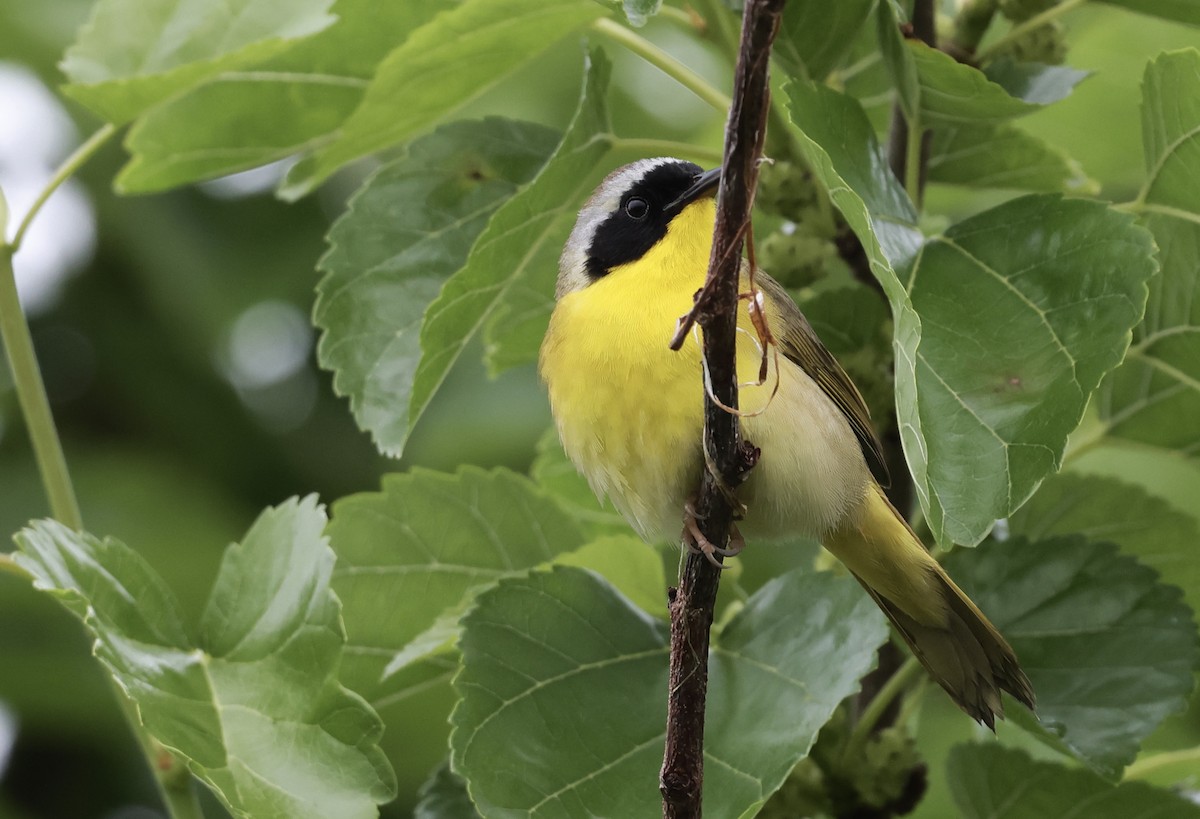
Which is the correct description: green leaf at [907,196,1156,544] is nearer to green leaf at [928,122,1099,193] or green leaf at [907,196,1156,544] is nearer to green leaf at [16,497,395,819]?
green leaf at [928,122,1099,193]

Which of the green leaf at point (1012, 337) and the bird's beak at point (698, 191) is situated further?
the bird's beak at point (698, 191)

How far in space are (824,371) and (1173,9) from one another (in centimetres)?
80

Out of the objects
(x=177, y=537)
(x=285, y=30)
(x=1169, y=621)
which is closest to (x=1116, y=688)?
(x=1169, y=621)

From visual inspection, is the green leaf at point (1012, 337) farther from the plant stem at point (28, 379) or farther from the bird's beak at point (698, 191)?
the plant stem at point (28, 379)

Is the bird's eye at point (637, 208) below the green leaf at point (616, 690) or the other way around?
the other way around

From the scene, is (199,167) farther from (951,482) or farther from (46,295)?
(46,295)

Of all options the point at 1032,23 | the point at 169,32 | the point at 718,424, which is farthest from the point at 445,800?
the point at 1032,23

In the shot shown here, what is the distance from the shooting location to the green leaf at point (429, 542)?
252 centimetres

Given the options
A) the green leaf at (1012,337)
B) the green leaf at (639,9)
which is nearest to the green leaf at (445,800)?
the green leaf at (1012,337)

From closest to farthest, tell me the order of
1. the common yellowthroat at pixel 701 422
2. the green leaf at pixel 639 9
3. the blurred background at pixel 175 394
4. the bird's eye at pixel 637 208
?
the green leaf at pixel 639 9, the common yellowthroat at pixel 701 422, the bird's eye at pixel 637 208, the blurred background at pixel 175 394

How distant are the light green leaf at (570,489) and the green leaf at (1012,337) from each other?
3.47 ft

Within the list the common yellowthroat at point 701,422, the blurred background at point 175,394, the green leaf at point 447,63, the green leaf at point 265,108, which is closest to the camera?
the green leaf at point 447,63

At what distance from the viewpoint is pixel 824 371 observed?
99.3 inches

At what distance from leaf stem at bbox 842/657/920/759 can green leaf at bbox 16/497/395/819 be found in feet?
2.58
